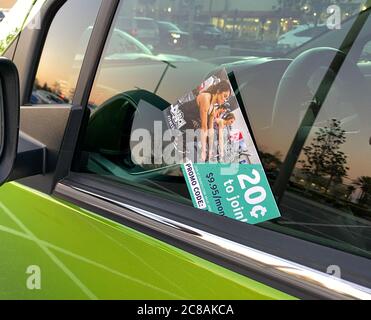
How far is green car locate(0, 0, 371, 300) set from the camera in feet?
3.60

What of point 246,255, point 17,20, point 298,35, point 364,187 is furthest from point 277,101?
point 17,20

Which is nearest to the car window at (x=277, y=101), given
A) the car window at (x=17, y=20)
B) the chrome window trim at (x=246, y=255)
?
the chrome window trim at (x=246, y=255)

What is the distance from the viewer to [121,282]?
1262 mm

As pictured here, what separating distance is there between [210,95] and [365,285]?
24.9 inches

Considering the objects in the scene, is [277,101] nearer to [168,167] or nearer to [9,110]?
[168,167]

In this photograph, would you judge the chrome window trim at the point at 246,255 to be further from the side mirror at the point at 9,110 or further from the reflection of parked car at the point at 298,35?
the reflection of parked car at the point at 298,35

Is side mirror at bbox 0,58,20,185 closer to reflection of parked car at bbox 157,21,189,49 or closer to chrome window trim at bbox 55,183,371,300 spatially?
chrome window trim at bbox 55,183,371,300

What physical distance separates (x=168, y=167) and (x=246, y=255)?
1.35 feet

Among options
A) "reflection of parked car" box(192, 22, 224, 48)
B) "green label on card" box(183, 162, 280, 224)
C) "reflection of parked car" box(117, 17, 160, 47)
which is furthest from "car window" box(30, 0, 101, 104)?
"green label on card" box(183, 162, 280, 224)

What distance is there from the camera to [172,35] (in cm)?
139

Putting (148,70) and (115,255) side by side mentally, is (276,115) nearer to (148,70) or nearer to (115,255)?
(148,70)

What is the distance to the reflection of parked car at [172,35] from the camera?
137 centimetres

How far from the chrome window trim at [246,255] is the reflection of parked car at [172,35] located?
20.0 inches
